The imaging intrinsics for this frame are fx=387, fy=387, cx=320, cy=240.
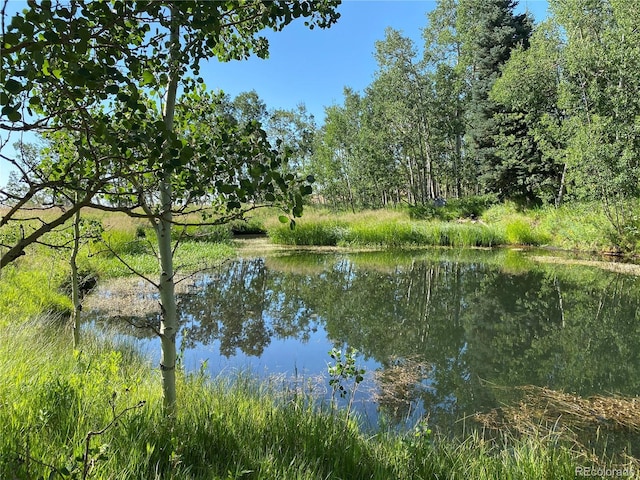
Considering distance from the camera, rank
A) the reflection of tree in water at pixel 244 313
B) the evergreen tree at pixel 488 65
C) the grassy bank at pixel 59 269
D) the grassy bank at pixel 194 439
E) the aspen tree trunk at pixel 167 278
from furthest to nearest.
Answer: the evergreen tree at pixel 488 65 < the reflection of tree in water at pixel 244 313 < the grassy bank at pixel 59 269 < the aspen tree trunk at pixel 167 278 < the grassy bank at pixel 194 439

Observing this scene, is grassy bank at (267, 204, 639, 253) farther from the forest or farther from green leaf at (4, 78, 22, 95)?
green leaf at (4, 78, 22, 95)

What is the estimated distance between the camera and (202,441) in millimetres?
1998

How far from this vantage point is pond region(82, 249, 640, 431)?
3887mm

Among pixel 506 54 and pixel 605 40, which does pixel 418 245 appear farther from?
pixel 506 54

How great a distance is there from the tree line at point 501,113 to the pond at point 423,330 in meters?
5.28

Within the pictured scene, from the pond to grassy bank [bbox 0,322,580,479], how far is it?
0.88 meters

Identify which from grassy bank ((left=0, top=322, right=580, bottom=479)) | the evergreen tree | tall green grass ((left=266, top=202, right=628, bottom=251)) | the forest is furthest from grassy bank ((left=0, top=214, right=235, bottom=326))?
the evergreen tree

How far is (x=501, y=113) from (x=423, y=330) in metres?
18.8

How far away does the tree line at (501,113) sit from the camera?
497 inches

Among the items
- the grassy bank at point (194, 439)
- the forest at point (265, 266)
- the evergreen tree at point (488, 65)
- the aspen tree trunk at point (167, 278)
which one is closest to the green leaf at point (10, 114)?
the forest at point (265, 266)

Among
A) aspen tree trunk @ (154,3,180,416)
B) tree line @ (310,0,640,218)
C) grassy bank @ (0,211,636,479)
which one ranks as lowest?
grassy bank @ (0,211,636,479)

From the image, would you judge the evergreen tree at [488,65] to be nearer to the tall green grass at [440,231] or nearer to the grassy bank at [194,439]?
the tall green grass at [440,231]

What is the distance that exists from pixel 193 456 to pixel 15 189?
148 cm

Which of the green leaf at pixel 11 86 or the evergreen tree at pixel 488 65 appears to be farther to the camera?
the evergreen tree at pixel 488 65
